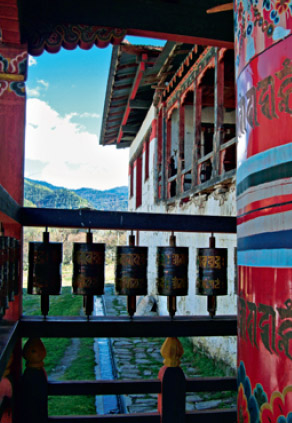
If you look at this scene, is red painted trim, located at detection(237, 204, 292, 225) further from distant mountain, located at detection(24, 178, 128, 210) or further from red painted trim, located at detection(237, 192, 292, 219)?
distant mountain, located at detection(24, 178, 128, 210)

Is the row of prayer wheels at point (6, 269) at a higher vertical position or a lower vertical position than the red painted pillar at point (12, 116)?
lower

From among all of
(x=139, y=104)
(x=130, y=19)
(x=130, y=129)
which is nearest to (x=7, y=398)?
(x=130, y=19)

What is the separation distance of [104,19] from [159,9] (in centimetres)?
35

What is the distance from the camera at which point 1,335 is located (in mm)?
1537

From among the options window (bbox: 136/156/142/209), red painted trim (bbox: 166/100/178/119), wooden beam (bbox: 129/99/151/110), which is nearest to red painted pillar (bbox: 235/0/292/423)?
red painted trim (bbox: 166/100/178/119)

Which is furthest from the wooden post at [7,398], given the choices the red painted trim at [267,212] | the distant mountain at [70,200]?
the distant mountain at [70,200]

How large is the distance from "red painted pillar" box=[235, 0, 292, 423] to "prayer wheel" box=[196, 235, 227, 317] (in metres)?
0.94

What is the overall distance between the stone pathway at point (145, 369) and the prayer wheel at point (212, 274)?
2.49 m

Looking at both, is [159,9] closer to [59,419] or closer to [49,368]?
[59,419]

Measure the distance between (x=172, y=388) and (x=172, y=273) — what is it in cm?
56

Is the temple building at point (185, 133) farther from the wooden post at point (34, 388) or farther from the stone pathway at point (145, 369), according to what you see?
the wooden post at point (34, 388)

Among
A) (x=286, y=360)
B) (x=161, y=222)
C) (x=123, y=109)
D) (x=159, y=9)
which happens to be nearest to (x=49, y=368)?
(x=161, y=222)

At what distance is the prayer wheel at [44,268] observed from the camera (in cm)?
209

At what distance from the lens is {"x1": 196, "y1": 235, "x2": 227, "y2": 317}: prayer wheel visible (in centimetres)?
228
